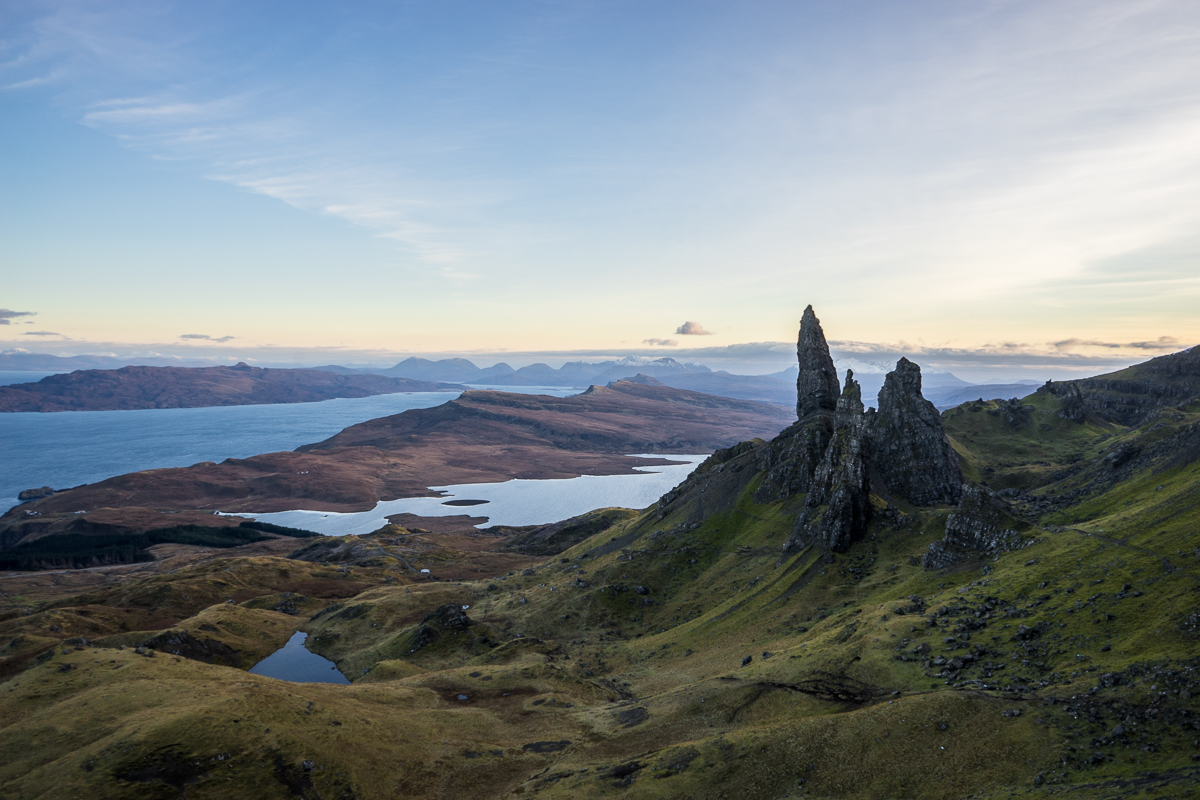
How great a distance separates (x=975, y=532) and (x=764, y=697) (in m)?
48.6

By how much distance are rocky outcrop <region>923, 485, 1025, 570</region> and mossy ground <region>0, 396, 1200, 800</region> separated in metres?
3.20

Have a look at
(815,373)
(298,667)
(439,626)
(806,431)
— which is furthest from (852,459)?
(298,667)

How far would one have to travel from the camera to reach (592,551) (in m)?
178

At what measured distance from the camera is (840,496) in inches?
4739

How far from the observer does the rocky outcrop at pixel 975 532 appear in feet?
299

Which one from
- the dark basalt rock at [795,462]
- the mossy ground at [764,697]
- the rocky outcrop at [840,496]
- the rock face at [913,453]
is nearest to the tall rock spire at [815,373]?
the dark basalt rock at [795,462]

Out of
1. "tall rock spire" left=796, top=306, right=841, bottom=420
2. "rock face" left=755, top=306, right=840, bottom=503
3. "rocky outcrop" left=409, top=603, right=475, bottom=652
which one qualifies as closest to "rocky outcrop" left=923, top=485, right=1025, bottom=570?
"rock face" left=755, top=306, right=840, bottom=503

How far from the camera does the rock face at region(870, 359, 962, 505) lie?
14125 cm

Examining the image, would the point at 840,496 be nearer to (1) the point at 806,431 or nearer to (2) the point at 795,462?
(2) the point at 795,462

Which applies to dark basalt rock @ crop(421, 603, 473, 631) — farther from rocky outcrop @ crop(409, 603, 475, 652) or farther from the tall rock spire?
the tall rock spire

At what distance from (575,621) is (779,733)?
263 ft

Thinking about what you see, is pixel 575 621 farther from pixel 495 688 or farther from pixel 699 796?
pixel 699 796

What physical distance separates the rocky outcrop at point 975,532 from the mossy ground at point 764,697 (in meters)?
3.20

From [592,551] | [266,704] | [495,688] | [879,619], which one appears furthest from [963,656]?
[592,551]
